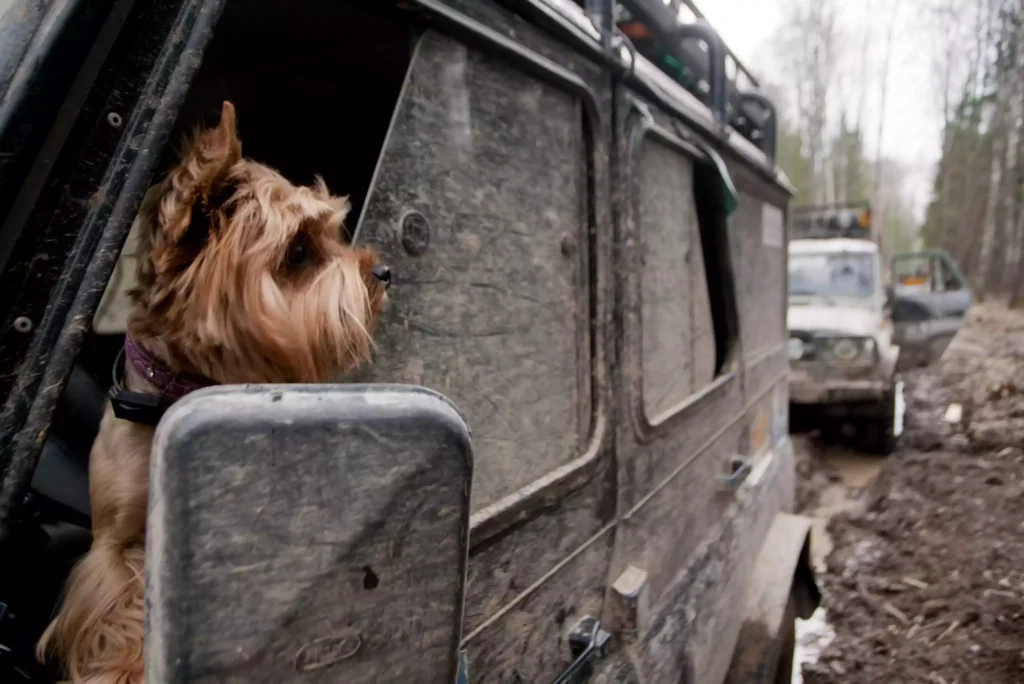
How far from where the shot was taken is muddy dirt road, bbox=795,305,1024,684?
348 cm

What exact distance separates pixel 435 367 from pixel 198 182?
21.5 inches

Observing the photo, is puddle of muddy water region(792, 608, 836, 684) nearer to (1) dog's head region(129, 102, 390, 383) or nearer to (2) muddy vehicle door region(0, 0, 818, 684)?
(2) muddy vehicle door region(0, 0, 818, 684)

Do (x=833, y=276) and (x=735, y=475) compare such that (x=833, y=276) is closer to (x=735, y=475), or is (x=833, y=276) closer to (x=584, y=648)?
(x=735, y=475)

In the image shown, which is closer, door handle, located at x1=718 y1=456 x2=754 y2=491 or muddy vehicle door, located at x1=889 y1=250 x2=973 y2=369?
door handle, located at x1=718 y1=456 x2=754 y2=491

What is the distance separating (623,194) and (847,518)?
16.4 ft

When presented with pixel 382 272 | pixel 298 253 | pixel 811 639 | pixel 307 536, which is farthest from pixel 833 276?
pixel 307 536

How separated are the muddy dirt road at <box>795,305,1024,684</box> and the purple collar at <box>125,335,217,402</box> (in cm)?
340

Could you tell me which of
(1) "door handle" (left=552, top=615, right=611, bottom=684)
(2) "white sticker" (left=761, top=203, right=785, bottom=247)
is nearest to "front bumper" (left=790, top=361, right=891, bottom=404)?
(2) "white sticker" (left=761, top=203, right=785, bottom=247)

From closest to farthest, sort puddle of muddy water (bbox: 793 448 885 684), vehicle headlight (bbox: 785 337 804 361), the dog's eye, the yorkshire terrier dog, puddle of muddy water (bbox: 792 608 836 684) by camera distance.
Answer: the yorkshire terrier dog → the dog's eye → puddle of muddy water (bbox: 792 608 836 684) → puddle of muddy water (bbox: 793 448 885 684) → vehicle headlight (bbox: 785 337 804 361)

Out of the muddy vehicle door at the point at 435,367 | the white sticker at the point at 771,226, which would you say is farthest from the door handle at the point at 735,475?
the white sticker at the point at 771,226

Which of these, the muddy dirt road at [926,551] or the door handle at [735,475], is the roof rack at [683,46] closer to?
the door handle at [735,475]

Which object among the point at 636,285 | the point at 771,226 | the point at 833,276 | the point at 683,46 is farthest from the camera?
the point at 833,276

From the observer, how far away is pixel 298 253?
4.59 feet

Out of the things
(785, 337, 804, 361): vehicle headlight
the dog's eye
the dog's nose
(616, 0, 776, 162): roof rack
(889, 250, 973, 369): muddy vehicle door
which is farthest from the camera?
(889, 250, 973, 369): muddy vehicle door
